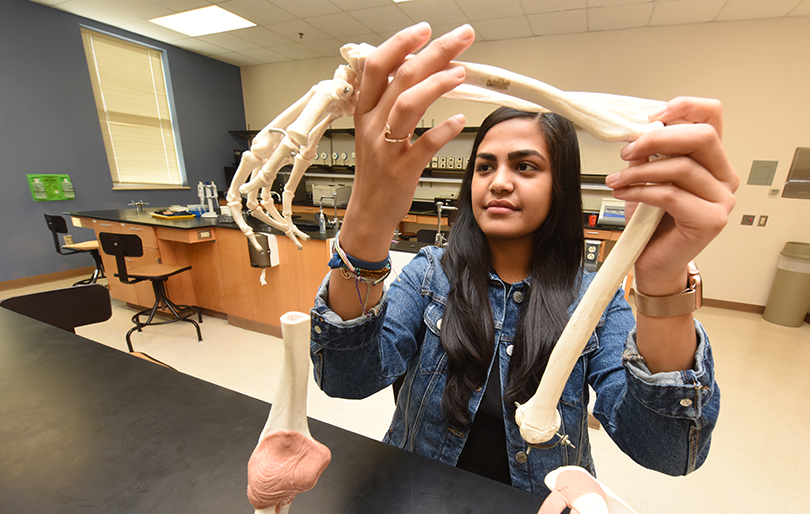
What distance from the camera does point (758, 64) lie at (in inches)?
151

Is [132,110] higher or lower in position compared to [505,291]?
higher

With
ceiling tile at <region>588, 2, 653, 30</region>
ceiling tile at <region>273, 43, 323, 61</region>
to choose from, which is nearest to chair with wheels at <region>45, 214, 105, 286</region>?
ceiling tile at <region>273, 43, 323, 61</region>

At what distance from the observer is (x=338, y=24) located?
4777mm

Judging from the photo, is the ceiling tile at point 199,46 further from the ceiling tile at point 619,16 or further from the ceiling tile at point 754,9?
the ceiling tile at point 754,9

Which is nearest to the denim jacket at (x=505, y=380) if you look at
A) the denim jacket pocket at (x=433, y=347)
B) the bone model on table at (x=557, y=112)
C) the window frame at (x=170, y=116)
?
the denim jacket pocket at (x=433, y=347)

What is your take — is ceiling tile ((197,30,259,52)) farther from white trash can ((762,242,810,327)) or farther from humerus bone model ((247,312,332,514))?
white trash can ((762,242,810,327))

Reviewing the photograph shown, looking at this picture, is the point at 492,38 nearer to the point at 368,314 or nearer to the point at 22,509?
the point at 368,314

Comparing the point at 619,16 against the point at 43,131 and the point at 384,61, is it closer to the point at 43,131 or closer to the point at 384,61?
the point at 384,61

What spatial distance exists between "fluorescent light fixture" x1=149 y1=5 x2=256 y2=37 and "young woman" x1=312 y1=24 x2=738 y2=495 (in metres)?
5.30

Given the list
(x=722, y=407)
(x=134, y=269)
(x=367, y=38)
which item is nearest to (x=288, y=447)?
(x=722, y=407)

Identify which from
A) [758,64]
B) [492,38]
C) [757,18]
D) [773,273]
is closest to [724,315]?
[773,273]

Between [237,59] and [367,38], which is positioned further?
[237,59]

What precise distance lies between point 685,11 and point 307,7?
14.2ft

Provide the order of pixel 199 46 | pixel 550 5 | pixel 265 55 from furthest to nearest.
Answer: pixel 265 55 < pixel 199 46 < pixel 550 5
